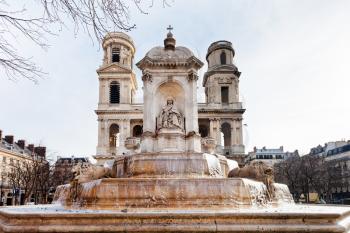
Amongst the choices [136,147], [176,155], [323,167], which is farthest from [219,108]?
[176,155]

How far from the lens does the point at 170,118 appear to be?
1564 centimetres

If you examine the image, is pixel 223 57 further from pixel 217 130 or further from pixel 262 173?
pixel 262 173

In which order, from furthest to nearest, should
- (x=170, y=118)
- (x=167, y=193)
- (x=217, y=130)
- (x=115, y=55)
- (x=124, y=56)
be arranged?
(x=115, y=55) < (x=124, y=56) < (x=217, y=130) < (x=170, y=118) < (x=167, y=193)

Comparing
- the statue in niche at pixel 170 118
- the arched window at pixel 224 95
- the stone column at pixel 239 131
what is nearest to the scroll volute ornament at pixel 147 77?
the statue in niche at pixel 170 118

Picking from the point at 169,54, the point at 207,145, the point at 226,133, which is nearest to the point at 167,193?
the point at 169,54

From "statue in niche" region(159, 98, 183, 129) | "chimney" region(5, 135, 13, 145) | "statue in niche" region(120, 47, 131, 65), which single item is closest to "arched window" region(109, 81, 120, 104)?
"statue in niche" region(120, 47, 131, 65)

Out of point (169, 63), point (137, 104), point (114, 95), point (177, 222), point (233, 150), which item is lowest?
point (177, 222)

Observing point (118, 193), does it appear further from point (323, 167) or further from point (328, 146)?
point (328, 146)

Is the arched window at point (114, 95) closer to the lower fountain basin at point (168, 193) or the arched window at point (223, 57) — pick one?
the arched window at point (223, 57)

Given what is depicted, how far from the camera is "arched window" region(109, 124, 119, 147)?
57244 mm

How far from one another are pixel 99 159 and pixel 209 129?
60.0 feet

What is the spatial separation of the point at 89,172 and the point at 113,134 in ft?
151

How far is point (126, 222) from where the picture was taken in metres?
5.97

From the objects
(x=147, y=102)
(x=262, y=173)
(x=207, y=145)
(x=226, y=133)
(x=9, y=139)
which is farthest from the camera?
(x=9, y=139)
